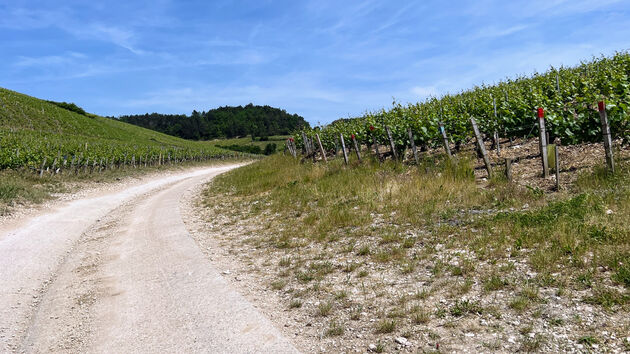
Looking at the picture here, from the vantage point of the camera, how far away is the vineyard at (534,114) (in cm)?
1178

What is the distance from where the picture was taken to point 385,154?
20641 mm

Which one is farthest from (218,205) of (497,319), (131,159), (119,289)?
(131,159)

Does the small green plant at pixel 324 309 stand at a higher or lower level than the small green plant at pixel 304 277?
lower

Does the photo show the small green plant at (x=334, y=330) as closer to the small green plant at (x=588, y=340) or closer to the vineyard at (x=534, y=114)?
the small green plant at (x=588, y=340)

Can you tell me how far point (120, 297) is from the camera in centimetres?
699

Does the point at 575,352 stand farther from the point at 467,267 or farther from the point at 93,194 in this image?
the point at 93,194

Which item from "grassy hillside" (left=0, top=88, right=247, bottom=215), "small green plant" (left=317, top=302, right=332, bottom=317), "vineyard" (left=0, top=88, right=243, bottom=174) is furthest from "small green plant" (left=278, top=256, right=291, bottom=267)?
"vineyard" (left=0, top=88, right=243, bottom=174)

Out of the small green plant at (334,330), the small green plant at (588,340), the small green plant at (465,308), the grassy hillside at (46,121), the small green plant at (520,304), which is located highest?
the grassy hillside at (46,121)

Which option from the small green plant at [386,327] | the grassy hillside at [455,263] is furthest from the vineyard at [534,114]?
the small green plant at [386,327]

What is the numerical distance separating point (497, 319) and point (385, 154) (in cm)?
1613

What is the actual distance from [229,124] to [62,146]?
113 m

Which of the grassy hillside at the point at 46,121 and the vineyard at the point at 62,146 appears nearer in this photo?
the vineyard at the point at 62,146

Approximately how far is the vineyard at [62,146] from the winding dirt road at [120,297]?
16.6 metres

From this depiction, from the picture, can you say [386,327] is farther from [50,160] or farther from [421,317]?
[50,160]
